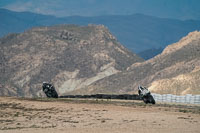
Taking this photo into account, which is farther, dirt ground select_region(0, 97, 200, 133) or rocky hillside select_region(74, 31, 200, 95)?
rocky hillside select_region(74, 31, 200, 95)

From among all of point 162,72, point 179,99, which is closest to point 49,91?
point 179,99

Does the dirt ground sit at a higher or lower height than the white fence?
lower

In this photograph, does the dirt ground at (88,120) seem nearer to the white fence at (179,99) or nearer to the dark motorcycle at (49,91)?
the white fence at (179,99)

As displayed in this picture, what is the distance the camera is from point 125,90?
501 feet

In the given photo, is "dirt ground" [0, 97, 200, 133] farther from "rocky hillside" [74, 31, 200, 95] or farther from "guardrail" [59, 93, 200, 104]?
"rocky hillside" [74, 31, 200, 95]

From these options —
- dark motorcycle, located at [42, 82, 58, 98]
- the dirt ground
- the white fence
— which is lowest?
the dirt ground

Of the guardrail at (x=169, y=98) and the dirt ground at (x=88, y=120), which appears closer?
the dirt ground at (x=88, y=120)

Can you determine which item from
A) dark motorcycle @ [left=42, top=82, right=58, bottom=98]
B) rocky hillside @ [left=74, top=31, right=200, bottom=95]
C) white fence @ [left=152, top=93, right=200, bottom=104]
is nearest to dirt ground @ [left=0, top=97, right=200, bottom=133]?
white fence @ [left=152, top=93, right=200, bottom=104]

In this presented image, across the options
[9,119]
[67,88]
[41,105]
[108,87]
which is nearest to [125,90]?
[108,87]

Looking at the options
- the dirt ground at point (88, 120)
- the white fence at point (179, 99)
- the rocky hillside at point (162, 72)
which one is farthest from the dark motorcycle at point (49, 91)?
the rocky hillside at point (162, 72)

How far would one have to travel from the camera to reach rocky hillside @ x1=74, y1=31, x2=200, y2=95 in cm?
13406

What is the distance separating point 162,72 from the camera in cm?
15450

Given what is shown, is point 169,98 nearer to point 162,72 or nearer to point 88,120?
point 88,120

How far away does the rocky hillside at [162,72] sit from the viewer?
134 meters
